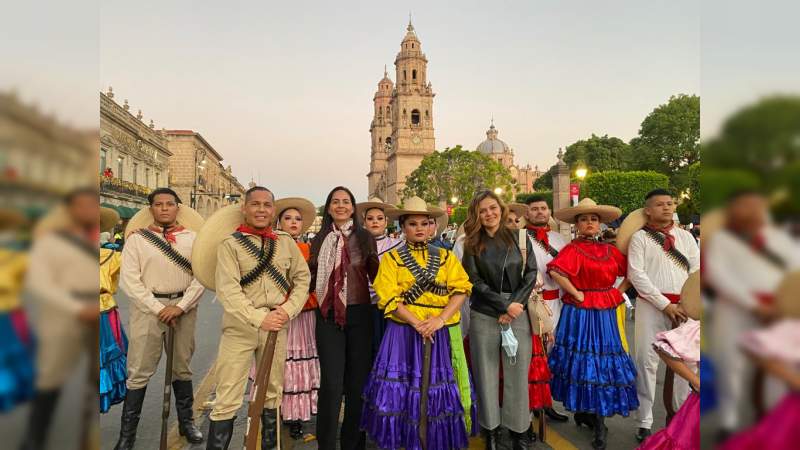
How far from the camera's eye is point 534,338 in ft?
14.4

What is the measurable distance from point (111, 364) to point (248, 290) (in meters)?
1.42

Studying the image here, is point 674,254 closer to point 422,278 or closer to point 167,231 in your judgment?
point 422,278

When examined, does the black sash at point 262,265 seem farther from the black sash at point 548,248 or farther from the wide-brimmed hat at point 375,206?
the black sash at point 548,248

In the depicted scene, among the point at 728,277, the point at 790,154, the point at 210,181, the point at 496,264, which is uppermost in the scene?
the point at 210,181

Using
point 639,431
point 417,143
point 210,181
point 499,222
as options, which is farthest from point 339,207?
point 417,143

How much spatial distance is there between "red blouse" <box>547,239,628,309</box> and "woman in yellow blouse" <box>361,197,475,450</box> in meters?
1.26

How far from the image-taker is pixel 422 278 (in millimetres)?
3746

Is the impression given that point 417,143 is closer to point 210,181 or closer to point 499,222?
point 210,181

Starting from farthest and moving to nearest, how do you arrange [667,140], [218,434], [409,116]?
1. [409,116]
2. [667,140]
3. [218,434]

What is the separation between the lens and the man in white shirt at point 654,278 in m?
4.21

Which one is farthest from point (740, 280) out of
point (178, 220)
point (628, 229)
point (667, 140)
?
point (667, 140)

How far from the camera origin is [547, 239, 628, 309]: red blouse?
4.31 metres

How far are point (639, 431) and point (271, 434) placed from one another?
11.2 feet

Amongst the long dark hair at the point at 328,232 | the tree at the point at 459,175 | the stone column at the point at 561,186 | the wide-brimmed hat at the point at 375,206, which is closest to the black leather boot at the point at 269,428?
the long dark hair at the point at 328,232
